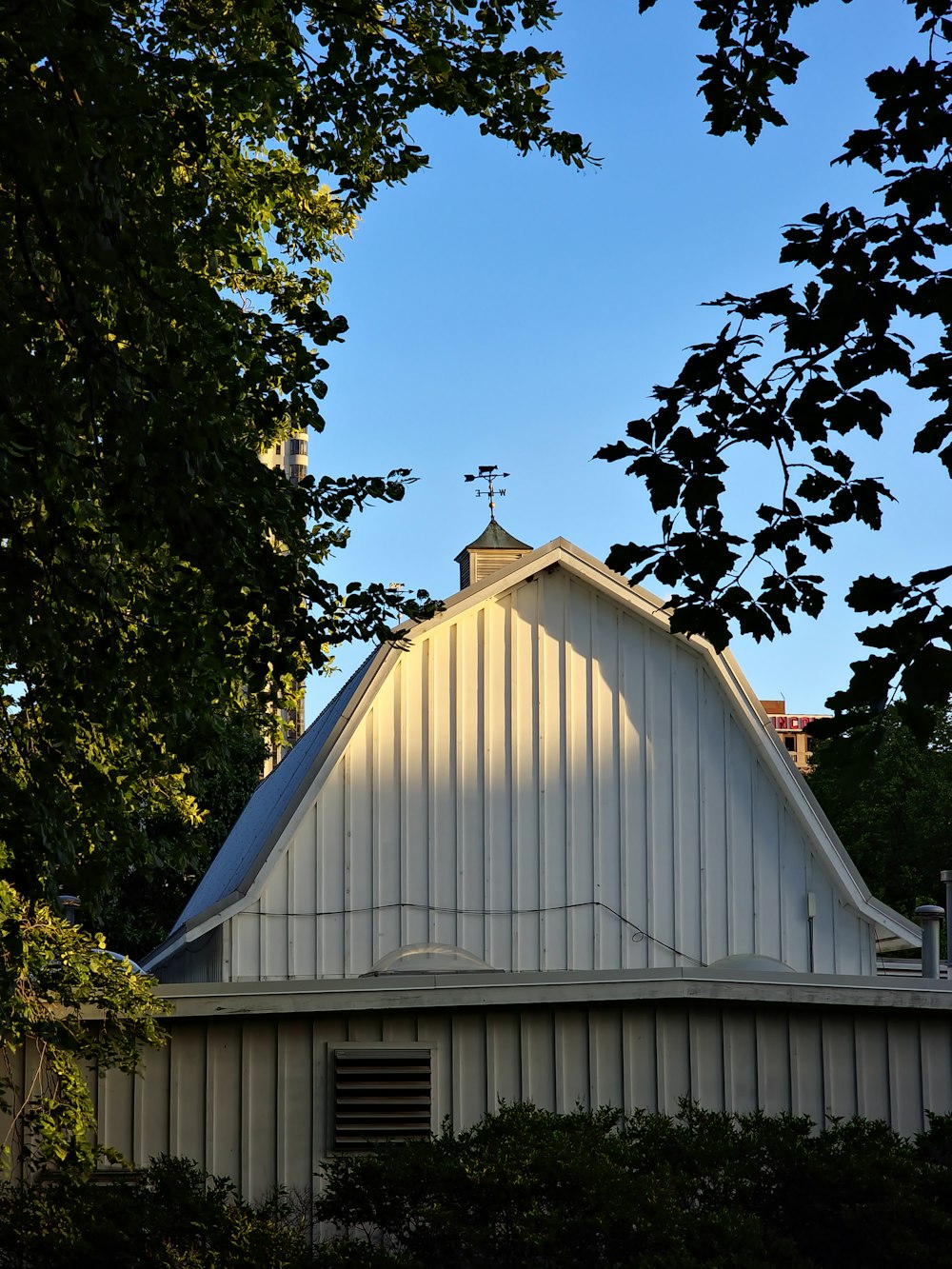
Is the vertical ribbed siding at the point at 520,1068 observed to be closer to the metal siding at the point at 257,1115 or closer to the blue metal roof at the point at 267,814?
the metal siding at the point at 257,1115

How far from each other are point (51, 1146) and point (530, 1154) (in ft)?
12.1

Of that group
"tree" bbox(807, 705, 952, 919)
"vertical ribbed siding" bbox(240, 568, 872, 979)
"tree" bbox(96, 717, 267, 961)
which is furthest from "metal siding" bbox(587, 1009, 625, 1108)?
"tree" bbox(807, 705, 952, 919)

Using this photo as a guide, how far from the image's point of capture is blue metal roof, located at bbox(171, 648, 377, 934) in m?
16.5

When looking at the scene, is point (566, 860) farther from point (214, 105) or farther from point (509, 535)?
point (214, 105)

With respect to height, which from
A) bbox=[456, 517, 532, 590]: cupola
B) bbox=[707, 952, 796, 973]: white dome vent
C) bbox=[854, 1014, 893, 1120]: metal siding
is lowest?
bbox=[854, 1014, 893, 1120]: metal siding

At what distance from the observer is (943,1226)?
294 inches

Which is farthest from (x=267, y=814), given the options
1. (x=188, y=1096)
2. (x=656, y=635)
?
(x=188, y=1096)

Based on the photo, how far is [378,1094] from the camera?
36.5 feet

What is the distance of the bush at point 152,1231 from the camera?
7.68 m

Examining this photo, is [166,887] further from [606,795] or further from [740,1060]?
[740,1060]

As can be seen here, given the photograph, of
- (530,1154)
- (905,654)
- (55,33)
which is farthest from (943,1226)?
(55,33)

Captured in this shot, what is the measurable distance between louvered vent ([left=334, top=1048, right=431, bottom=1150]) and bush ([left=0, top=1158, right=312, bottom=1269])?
2686 millimetres

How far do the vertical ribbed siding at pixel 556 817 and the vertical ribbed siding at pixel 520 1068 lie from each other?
507 cm

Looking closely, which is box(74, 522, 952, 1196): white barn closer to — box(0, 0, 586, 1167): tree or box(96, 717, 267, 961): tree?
box(0, 0, 586, 1167): tree
